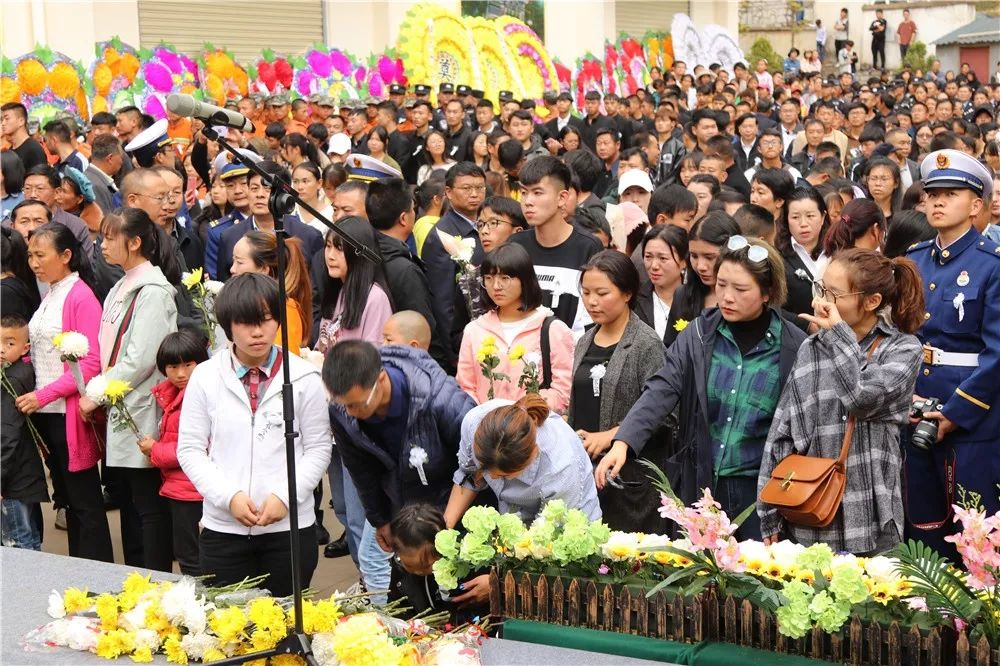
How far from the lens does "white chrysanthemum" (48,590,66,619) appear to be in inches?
126

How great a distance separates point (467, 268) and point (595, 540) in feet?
8.23

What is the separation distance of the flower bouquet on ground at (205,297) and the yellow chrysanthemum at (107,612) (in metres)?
1.96

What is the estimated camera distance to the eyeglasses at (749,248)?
3842 millimetres

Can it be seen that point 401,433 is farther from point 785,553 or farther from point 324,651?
point 785,553

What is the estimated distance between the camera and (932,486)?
4.30 meters

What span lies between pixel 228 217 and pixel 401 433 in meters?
3.75

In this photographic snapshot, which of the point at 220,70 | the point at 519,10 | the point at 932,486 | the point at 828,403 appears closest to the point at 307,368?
the point at 828,403

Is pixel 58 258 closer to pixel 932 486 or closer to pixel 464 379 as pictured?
pixel 464 379

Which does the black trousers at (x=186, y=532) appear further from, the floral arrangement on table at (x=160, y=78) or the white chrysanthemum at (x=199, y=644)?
the floral arrangement on table at (x=160, y=78)

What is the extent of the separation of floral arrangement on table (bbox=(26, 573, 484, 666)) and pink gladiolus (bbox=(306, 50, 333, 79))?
1477 centimetres

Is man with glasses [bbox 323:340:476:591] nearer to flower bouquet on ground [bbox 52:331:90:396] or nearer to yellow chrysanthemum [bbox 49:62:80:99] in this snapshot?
flower bouquet on ground [bbox 52:331:90:396]

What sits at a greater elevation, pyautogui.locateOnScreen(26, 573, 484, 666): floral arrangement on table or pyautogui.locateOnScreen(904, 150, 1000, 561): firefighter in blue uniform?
pyautogui.locateOnScreen(904, 150, 1000, 561): firefighter in blue uniform

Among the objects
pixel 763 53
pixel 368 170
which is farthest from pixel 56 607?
pixel 763 53

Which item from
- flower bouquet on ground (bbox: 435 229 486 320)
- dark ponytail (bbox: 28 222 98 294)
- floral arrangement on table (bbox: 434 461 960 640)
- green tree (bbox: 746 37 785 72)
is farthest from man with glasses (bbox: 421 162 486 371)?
green tree (bbox: 746 37 785 72)
